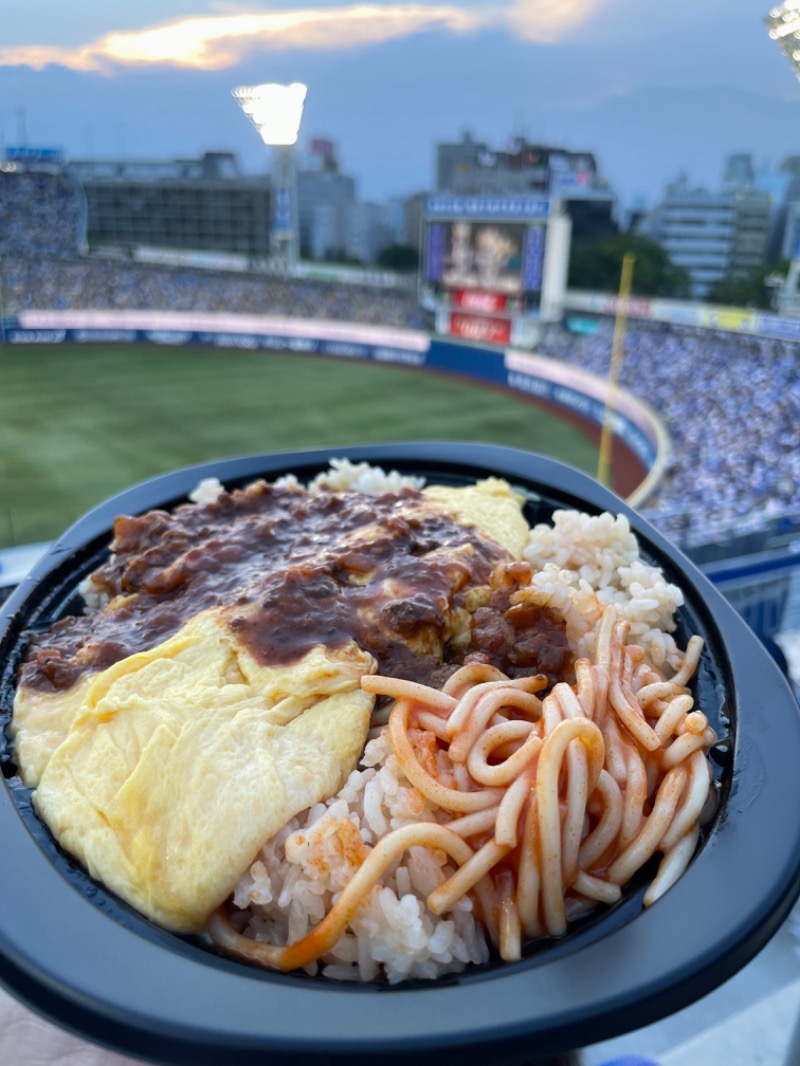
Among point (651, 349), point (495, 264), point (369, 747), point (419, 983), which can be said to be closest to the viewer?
point (419, 983)

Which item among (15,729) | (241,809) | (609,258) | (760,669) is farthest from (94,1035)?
(609,258)

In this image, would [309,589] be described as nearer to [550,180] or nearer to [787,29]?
[787,29]

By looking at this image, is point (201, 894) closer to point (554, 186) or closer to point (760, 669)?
point (760, 669)

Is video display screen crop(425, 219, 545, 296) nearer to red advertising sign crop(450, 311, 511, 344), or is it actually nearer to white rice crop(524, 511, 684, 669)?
red advertising sign crop(450, 311, 511, 344)

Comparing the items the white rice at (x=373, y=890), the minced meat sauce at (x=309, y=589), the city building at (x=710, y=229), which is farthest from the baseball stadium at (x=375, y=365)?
the city building at (x=710, y=229)

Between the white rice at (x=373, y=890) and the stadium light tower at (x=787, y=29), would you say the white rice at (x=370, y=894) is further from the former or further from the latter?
the stadium light tower at (x=787, y=29)

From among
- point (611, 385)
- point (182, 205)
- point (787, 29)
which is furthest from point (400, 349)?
point (182, 205)

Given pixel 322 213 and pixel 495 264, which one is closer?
pixel 495 264
